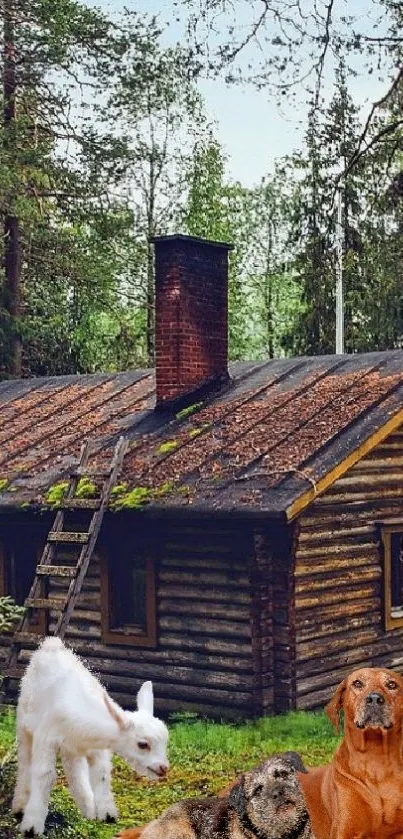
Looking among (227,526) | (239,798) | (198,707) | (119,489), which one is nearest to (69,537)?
(119,489)

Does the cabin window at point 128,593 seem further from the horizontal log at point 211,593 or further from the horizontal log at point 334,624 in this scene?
the horizontal log at point 334,624

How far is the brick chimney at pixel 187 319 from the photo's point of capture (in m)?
17.1

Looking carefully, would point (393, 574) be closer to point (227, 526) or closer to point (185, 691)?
point (227, 526)

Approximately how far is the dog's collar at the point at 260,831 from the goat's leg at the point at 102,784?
3421 mm

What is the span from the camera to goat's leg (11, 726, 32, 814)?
9.26 metres

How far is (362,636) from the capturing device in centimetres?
1519

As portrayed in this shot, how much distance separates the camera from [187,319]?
56.7ft

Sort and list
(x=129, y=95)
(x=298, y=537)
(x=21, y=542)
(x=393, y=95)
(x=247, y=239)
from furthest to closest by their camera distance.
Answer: (x=247, y=239), (x=129, y=95), (x=21, y=542), (x=298, y=537), (x=393, y=95)

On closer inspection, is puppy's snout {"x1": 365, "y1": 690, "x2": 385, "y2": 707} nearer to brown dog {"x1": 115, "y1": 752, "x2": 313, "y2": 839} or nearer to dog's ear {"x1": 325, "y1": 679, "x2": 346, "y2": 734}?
dog's ear {"x1": 325, "y1": 679, "x2": 346, "y2": 734}

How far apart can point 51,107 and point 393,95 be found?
17706 millimetres

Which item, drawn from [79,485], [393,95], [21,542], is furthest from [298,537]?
[393,95]

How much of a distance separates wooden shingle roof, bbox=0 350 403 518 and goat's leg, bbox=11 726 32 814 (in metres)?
4.41

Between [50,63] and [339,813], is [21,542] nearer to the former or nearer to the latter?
[339,813]

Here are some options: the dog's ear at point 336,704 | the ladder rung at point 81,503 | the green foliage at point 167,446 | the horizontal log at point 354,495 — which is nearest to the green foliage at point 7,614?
the ladder rung at point 81,503
